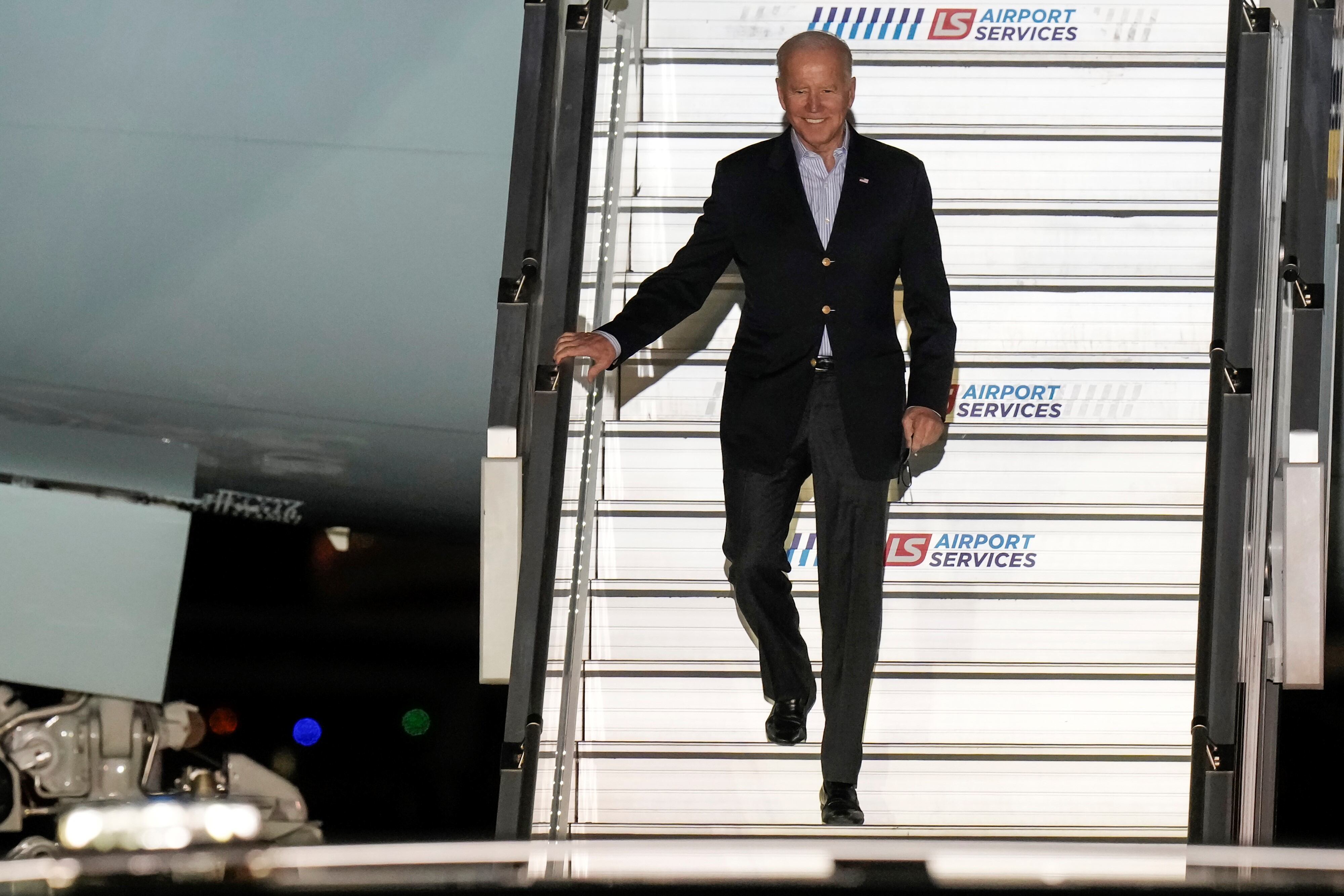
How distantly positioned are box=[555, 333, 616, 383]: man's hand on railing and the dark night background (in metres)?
6.67

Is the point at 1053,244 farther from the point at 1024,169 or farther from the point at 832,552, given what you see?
the point at 832,552

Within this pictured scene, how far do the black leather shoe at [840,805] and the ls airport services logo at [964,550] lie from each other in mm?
779

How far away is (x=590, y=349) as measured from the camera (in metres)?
3.49

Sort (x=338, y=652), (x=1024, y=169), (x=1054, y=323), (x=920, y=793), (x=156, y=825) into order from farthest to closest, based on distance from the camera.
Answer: (x=338, y=652) < (x=156, y=825) < (x=1024, y=169) < (x=1054, y=323) < (x=920, y=793)

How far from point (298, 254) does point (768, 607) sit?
7.68 metres

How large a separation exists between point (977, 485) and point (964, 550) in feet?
0.68

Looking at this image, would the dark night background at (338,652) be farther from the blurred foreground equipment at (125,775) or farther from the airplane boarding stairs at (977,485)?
the airplane boarding stairs at (977,485)

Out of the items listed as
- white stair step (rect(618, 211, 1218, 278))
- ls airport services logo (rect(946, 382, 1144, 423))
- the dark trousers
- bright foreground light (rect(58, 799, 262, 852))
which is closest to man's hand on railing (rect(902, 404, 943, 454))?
the dark trousers

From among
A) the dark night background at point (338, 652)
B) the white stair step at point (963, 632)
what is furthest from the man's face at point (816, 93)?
the dark night background at point (338, 652)

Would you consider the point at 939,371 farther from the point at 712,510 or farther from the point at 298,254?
the point at 298,254

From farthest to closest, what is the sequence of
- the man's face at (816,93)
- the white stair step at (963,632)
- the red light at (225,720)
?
the red light at (225,720) < the white stair step at (963,632) < the man's face at (816,93)

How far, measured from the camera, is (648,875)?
2.31 m

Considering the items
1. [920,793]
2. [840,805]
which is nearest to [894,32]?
[920,793]

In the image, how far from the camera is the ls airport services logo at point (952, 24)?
4.68 metres
